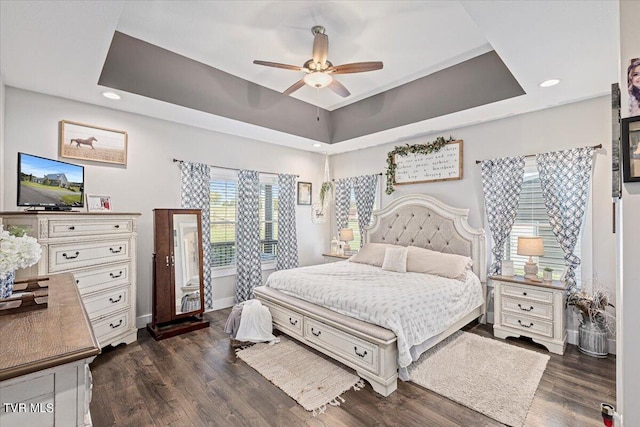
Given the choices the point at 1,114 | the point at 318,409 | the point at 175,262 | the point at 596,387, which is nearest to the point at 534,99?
the point at 596,387

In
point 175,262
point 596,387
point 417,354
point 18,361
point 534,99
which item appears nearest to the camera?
point 18,361

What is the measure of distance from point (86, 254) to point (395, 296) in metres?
2.95

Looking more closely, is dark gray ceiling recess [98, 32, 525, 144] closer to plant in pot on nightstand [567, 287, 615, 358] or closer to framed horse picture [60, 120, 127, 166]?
framed horse picture [60, 120, 127, 166]

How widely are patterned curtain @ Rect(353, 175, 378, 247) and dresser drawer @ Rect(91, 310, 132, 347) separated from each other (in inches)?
140

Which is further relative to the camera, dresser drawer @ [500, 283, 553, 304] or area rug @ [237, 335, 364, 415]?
dresser drawer @ [500, 283, 553, 304]

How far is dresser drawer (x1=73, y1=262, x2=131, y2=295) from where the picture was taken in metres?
2.79

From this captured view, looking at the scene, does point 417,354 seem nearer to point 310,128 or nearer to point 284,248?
point 284,248

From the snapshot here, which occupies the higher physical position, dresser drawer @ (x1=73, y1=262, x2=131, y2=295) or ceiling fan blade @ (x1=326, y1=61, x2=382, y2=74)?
ceiling fan blade @ (x1=326, y1=61, x2=382, y2=74)

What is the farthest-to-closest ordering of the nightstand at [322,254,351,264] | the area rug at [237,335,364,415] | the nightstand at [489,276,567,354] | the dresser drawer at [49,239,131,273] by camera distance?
the nightstand at [322,254,351,264], the nightstand at [489,276,567,354], the dresser drawer at [49,239,131,273], the area rug at [237,335,364,415]

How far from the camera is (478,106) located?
11.1 feet

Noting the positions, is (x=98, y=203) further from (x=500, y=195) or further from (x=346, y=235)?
(x=500, y=195)

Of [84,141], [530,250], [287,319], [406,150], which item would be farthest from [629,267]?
[84,141]

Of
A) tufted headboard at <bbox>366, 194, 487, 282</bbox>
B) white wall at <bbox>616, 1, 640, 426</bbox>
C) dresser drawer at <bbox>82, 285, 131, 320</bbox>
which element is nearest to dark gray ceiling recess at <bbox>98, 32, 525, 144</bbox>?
tufted headboard at <bbox>366, 194, 487, 282</bbox>

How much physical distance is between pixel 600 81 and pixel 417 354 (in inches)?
119
